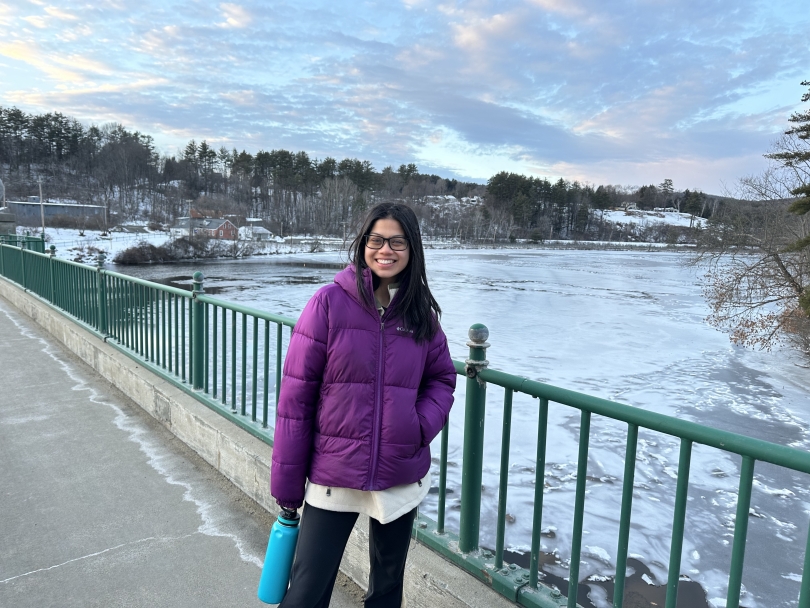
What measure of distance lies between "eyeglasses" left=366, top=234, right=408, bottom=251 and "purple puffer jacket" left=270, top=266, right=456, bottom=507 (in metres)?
0.16

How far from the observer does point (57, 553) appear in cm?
274

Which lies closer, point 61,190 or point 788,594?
point 788,594

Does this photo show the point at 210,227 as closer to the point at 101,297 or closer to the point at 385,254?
the point at 101,297

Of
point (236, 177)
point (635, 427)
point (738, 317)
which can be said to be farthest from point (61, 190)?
point (635, 427)

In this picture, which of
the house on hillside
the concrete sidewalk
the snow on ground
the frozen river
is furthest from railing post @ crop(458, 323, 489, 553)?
the snow on ground

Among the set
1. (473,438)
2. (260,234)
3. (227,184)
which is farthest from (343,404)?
(227,184)

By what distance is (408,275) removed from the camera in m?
1.91

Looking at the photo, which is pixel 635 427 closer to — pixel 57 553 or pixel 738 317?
pixel 57 553

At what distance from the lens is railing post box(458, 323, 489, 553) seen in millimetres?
2234

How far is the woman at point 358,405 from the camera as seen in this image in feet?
5.70

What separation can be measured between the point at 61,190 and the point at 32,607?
10880cm

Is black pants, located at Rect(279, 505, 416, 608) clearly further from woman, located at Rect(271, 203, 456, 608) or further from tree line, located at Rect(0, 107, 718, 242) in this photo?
Result: tree line, located at Rect(0, 107, 718, 242)

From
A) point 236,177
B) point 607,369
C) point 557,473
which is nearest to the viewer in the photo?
point 557,473

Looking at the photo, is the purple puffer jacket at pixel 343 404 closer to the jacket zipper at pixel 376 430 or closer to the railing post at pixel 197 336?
the jacket zipper at pixel 376 430
